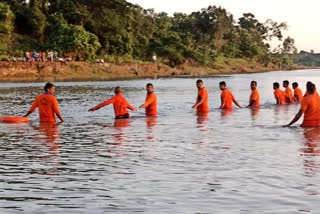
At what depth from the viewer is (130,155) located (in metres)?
12.2

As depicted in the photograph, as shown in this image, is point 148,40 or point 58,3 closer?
point 58,3

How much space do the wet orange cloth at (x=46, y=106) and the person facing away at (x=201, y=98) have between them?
5868 mm

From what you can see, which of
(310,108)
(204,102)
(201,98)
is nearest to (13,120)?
(201,98)

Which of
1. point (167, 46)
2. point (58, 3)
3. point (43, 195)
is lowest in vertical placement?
point (43, 195)

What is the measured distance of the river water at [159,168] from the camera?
7.93 m

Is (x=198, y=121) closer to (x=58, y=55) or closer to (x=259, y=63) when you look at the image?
(x=58, y=55)

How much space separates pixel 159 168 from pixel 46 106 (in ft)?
26.8

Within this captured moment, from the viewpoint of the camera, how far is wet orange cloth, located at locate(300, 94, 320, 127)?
15359mm

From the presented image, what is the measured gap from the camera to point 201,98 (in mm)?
21812

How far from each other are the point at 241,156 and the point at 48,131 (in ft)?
23.5

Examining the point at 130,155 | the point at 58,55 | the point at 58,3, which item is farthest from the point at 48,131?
the point at 58,3

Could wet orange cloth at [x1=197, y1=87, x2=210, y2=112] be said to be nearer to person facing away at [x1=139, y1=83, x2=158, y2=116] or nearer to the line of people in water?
the line of people in water

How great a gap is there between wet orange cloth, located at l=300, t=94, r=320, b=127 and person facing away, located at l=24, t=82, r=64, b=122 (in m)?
7.29

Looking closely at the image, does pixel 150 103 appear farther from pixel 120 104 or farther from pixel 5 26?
pixel 5 26
